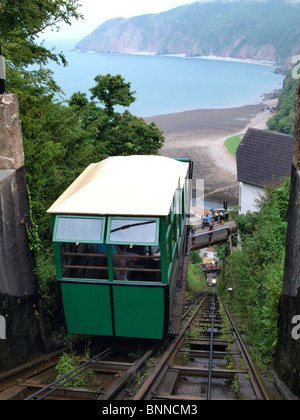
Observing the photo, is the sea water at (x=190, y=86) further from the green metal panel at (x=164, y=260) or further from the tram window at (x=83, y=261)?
the green metal panel at (x=164, y=260)

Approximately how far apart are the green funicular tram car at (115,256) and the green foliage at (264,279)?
1.85m

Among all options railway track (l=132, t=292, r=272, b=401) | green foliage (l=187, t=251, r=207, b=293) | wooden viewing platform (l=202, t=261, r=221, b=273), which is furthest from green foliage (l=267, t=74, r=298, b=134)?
railway track (l=132, t=292, r=272, b=401)

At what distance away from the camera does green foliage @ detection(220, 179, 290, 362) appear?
7.64 m

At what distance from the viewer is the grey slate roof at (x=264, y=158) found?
25.2 m

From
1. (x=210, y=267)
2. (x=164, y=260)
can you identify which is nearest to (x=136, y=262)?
(x=164, y=260)

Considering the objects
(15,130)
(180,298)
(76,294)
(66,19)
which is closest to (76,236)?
(76,294)

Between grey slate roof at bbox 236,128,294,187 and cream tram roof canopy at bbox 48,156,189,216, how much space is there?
1726 centimetres

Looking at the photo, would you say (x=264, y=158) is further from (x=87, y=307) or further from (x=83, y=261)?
(x=87, y=307)

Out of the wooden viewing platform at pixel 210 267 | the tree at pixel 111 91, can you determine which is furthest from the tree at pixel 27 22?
the wooden viewing platform at pixel 210 267

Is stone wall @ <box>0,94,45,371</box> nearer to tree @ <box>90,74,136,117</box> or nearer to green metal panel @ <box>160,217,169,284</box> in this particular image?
green metal panel @ <box>160,217,169,284</box>

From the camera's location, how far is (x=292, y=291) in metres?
6.59
